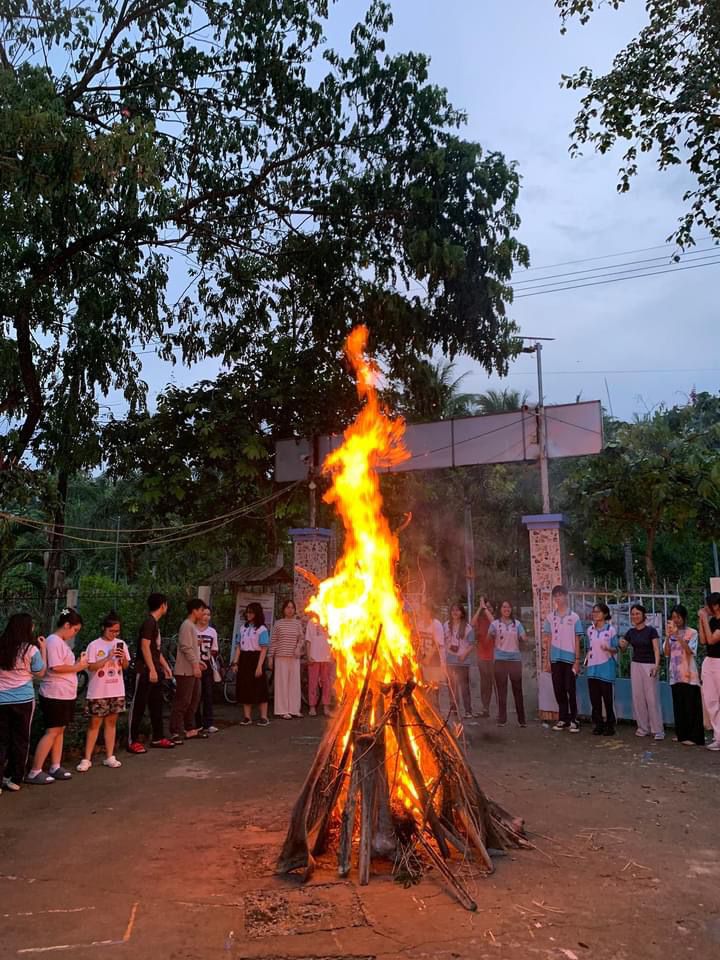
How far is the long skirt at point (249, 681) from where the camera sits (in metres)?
11.0

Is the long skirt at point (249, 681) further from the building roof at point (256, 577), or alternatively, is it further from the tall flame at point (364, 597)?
the tall flame at point (364, 597)

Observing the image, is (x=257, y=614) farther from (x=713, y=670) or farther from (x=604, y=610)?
(x=713, y=670)

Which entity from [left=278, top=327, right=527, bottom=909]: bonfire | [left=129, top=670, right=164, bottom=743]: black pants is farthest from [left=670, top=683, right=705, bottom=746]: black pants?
[left=129, top=670, right=164, bottom=743]: black pants

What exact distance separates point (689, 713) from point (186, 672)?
6.32m

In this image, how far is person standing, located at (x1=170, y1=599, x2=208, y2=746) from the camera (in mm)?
9562

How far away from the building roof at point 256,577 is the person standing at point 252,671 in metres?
2.07

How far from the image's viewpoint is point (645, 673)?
31.3ft

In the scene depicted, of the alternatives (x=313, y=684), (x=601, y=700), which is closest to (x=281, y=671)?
(x=313, y=684)

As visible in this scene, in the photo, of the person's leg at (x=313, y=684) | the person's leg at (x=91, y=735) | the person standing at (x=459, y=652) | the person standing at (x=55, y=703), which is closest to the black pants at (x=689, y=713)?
the person standing at (x=459, y=652)

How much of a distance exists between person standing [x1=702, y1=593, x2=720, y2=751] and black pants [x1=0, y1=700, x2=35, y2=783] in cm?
732

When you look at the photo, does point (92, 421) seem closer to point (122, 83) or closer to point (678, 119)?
point (122, 83)

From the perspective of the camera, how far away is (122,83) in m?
11.0

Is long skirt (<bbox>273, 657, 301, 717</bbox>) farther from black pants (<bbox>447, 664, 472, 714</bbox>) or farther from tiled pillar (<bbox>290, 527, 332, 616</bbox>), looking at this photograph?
black pants (<bbox>447, 664, 472, 714</bbox>)

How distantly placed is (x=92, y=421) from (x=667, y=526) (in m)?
10.7
